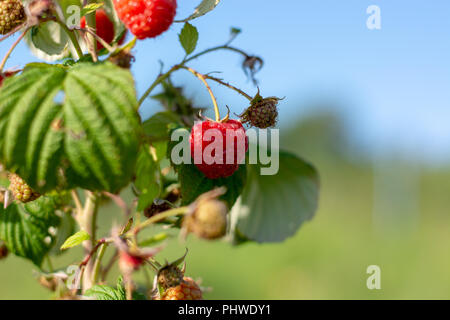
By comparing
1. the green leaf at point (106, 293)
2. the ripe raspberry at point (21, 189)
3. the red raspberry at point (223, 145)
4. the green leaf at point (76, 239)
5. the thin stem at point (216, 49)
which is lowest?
the green leaf at point (106, 293)

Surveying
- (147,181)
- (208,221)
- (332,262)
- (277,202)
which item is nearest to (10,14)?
(147,181)

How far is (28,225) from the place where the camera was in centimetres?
87

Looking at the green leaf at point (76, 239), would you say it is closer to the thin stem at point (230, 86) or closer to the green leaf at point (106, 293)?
the green leaf at point (106, 293)

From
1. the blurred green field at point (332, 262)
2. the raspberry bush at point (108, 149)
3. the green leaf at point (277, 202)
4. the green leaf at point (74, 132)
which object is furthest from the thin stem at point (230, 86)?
the blurred green field at point (332, 262)

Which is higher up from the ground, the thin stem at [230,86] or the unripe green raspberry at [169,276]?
the thin stem at [230,86]

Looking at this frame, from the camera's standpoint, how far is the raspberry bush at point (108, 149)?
571 millimetres

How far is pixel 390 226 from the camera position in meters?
10.9

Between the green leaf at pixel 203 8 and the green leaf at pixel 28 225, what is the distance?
0.43 metres

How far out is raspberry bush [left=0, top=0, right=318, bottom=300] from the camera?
1.87 feet

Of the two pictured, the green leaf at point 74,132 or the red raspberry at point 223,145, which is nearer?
the green leaf at point 74,132

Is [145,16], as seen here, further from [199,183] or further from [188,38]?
[199,183]

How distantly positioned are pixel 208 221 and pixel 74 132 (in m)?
0.20
